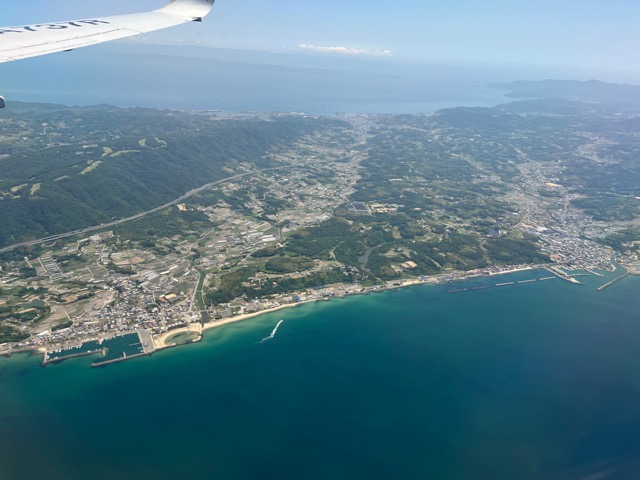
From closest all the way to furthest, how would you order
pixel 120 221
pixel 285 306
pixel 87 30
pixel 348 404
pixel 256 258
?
pixel 87 30 < pixel 348 404 < pixel 285 306 < pixel 256 258 < pixel 120 221

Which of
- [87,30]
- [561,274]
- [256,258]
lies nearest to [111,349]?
[256,258]

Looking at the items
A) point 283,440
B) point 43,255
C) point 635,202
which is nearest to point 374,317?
point 283,440

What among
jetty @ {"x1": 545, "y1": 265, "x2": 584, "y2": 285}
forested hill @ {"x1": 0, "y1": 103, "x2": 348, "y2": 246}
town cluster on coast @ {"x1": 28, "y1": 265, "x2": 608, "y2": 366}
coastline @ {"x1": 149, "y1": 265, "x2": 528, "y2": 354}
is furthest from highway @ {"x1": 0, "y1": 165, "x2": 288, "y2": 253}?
jetty @ {"x1": 545, "y1": 265, "x2": 584, "y2": 285}

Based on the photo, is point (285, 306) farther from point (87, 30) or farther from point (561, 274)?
point (561, 274)

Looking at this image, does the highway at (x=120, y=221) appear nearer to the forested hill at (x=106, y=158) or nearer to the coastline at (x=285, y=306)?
the forested hill at (x=106, y=158)

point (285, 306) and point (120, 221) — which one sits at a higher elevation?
point (285, 306)

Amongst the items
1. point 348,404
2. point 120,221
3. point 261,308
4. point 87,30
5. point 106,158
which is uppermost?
point 87,30

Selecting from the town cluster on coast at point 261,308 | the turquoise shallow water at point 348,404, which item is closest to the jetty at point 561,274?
the town cluster on coast at point 261,308

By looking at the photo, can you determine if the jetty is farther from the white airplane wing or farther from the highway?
the highway
